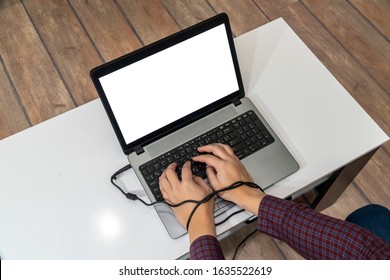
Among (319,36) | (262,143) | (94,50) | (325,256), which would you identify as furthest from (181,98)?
(319,36)

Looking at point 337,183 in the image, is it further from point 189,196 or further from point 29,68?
point 29,68

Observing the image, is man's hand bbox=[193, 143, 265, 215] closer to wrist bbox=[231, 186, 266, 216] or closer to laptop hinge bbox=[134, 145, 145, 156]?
wrist bbox=[231, 186, 266, 216]

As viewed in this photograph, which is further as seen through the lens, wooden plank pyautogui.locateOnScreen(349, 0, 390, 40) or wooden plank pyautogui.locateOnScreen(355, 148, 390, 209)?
wooden plank pyautogui.locateOnScreen(349, 0, 390, 40)

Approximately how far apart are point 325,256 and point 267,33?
0.69 m

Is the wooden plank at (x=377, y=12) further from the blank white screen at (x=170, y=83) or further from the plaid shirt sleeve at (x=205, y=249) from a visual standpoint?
the plaid shirt sleeve at (x=205, y=249)

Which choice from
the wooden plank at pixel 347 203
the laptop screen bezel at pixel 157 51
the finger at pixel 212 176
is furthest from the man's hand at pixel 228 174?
the wooden plank at pixel 347 203

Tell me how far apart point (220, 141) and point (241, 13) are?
4.10 ft

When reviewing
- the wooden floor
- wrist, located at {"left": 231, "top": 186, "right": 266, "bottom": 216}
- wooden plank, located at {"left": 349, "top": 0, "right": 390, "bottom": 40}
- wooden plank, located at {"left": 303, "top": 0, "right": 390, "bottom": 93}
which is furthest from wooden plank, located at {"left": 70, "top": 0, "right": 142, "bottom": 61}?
wrist, located at {"left": 231, "top": 186, "right": 266, "bottom": 216}

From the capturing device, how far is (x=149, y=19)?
2.16 meters

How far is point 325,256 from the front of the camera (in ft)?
3.18

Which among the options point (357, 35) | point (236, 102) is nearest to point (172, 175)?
point (236, 102)

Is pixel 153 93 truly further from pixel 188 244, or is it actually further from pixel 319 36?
pixel 319 36

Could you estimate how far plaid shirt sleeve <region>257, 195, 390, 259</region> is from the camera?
91 centimetres

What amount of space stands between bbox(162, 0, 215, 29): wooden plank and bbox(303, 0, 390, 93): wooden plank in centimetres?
52
